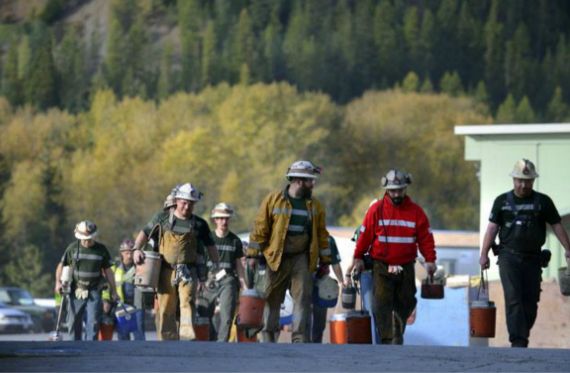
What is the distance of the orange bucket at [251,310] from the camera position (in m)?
13.0

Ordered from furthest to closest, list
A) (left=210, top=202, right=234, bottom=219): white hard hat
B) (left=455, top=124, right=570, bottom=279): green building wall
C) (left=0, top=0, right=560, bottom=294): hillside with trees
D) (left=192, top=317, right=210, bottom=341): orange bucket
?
(left=0, top=0, right=560, bottom=294): hillside with trees
(left=455, top=124, right=570, bottom=279): green building wall
(left=210, top=202, right=234, bottom=219): white hard hat
(left=192, top=317, right=210, bottom=341): orange bucket

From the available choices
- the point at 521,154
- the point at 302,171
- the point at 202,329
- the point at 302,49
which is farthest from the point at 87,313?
the point at 302,49

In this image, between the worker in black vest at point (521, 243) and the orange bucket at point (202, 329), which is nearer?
the worker in black vest at point (521, 243)

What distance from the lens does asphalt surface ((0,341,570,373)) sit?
8570mm

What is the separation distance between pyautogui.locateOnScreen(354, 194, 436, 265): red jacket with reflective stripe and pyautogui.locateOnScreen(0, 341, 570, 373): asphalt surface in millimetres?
2604

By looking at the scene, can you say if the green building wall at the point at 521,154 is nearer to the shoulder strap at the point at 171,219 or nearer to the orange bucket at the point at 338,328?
the orange bucket at the point at 338,328

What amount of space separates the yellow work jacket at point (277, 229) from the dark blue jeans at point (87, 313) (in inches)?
185

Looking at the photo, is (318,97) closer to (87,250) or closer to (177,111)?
(177,111)

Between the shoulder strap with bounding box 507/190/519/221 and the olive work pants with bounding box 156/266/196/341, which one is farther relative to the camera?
the olive work pants with bounding box 156/266/196/341

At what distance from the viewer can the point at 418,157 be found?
8325 centimetres

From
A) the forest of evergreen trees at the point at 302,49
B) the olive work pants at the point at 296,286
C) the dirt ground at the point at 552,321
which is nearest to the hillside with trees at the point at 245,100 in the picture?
the forest of evergreen trees at the point at 302,49

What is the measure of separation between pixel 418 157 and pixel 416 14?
1201cm

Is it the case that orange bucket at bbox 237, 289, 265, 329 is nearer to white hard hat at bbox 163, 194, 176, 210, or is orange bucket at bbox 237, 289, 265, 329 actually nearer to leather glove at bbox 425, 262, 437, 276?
leather glove at bbox 425, 262, 437, 276

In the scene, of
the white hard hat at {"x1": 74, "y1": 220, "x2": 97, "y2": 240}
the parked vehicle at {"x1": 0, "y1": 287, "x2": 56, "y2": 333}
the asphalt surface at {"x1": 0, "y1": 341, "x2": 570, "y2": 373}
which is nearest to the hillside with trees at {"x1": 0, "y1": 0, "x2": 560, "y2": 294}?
the parked vehicle at {"x1": 0, "y1": 287, "x2": 56, "y2": 333}
